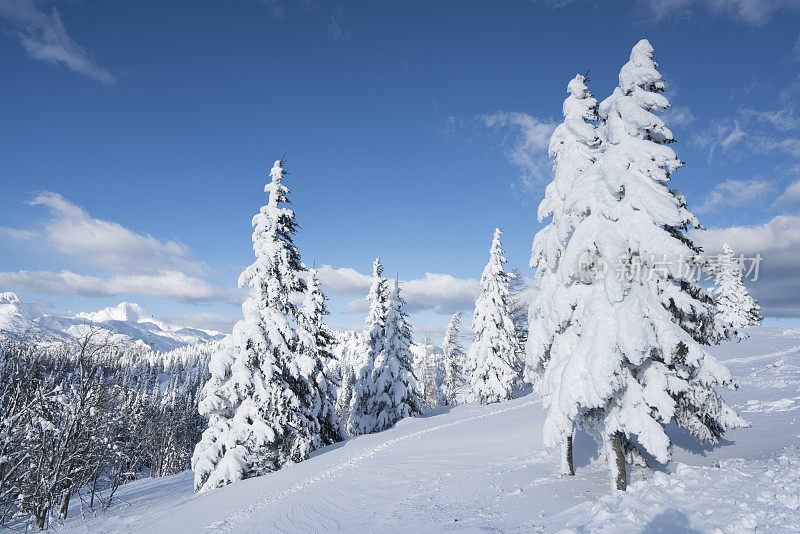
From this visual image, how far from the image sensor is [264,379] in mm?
18328

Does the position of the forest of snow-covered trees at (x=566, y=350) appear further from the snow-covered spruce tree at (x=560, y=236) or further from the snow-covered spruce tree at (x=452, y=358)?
the snow-covered spruce tree at (x=452, y=358)

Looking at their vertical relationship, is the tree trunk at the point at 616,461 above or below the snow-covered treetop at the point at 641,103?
below

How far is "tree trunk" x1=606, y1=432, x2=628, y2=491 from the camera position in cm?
954

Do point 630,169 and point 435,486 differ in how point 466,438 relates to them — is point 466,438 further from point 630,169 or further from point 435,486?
point 630,169

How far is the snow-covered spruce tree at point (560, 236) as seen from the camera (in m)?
11.4

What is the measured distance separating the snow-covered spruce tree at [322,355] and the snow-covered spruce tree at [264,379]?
2.50 metres

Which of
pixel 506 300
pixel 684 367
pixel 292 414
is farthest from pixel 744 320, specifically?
pixel 292 414

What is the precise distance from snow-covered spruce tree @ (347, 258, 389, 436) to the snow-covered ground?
423 inches

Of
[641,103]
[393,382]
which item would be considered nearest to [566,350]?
[641,103]

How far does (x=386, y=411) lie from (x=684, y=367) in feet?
83.6

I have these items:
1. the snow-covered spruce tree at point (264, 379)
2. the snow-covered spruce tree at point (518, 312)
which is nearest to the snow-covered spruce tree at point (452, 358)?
the snow-covered spruce tree at point (518, 312)

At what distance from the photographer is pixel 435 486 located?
40.7 ft

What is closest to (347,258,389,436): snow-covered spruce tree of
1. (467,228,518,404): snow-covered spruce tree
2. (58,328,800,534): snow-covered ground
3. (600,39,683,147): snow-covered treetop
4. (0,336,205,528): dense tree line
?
(467,228,518,404): snow-covered spruce tree

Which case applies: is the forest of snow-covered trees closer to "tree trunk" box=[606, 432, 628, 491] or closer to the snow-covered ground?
"tree trunk" box=[606, 432, 628, 491]
